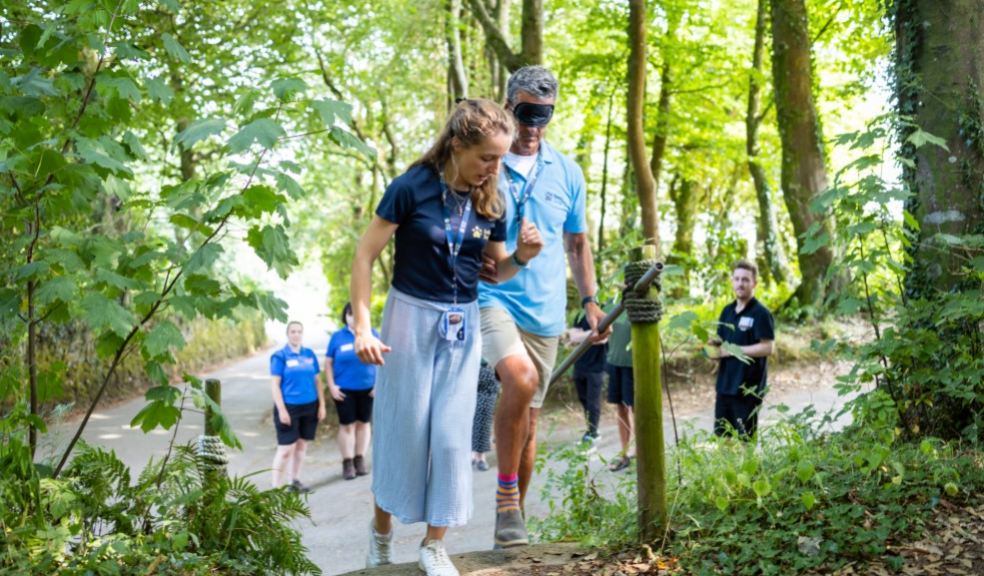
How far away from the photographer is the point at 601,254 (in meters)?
16.1

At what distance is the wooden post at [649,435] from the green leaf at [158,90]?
2455 millimetres

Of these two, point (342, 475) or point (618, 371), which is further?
point (342, 475)

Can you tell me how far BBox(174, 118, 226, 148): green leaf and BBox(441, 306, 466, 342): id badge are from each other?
126 centimetres

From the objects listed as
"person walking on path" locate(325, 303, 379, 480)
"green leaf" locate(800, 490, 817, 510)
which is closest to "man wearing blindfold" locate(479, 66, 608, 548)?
"green leaf" locate(800, 490, 817, 510)

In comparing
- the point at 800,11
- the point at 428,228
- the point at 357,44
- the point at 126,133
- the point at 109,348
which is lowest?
the point at 109,348

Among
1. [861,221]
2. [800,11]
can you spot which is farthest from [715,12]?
[861,221]

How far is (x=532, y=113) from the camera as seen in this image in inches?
199

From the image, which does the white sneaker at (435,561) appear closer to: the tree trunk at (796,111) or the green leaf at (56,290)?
the green leaf at (56,290)

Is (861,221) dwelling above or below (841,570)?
above

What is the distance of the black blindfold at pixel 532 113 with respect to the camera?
5.05 metres

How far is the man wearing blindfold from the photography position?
16.0 ft

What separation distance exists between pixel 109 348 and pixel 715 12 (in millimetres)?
18602

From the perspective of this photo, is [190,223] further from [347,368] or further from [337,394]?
[347,368]

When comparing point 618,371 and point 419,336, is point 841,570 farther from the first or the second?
point 618,371
